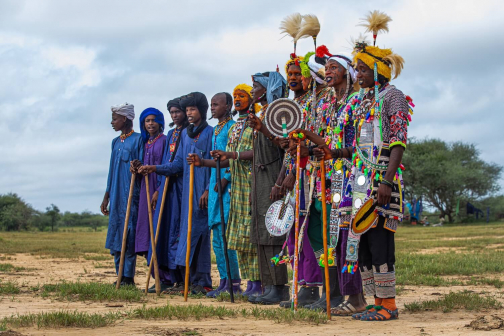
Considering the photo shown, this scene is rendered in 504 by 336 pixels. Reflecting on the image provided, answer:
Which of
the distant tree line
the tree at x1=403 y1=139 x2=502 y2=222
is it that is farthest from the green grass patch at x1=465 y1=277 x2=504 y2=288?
the tree at x1=403 y1=139 x2=502 y2=222

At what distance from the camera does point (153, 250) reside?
8.30 metres

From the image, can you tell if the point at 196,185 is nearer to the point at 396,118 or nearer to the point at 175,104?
the point at 175,104

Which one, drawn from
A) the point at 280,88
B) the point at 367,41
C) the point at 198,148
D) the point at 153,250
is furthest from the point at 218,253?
the point at 367,41

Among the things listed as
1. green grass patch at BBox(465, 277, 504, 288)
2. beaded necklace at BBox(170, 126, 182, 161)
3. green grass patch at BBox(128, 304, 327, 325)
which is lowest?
green grass patch at BBox(128, 304, 327, 325)

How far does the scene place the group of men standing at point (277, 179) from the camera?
19.2 feet

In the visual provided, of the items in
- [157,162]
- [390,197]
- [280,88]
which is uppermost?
[280,88]

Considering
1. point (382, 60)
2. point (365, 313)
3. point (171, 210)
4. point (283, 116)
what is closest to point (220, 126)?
point (171, 210)

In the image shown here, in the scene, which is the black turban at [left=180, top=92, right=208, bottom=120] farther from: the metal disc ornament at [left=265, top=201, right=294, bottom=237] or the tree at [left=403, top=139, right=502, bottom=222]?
the tree at [left=403, top=139, right=502, bottom=222]

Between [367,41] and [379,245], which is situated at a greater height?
[367,41]

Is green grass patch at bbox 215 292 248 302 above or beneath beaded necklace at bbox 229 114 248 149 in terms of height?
beneath

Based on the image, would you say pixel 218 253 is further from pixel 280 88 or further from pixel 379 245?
pixel 379 245

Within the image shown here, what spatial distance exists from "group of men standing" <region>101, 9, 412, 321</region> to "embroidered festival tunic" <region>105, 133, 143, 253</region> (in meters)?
0.02

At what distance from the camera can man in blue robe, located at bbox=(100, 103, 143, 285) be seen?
9008mm

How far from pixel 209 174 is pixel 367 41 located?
3.11 meters
